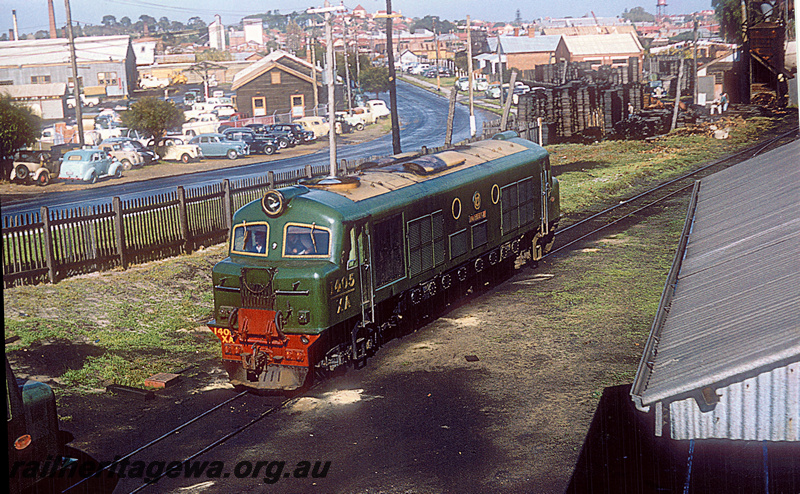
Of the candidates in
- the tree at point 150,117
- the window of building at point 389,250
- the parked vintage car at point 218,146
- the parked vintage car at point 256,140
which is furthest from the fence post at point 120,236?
the parked vintage car at point 256,140

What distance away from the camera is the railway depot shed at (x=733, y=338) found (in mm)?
7238

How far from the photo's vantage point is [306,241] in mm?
13562

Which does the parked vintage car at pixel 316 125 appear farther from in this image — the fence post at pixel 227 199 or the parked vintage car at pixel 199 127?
the fence post at pixel 227 199

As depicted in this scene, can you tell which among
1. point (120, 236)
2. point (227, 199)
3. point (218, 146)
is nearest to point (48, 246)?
point (120, 236)

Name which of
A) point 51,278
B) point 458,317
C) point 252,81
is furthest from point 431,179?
point 252,81

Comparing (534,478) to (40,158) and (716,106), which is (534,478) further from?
(716,106)

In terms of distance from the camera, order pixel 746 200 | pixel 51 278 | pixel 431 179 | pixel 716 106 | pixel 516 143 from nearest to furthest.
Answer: pixel 746 200 < pixel 431 179 < pixel 51 278 < pixel 516 143 < pixel 716 106

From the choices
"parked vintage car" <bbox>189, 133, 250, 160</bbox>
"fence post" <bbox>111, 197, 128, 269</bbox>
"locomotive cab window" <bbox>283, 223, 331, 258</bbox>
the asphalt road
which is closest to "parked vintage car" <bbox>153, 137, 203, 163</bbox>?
"parked vintage car" <bbox>189, 133, 250, 160</bbox>

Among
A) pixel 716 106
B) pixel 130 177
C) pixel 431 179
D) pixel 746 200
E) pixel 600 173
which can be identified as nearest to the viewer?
pixel 746 200

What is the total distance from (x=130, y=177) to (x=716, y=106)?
52.2 metres

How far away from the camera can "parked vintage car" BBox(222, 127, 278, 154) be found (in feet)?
183

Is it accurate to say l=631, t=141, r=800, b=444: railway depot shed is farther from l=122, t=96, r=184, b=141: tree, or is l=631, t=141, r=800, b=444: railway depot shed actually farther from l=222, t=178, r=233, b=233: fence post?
l=122, t=96, r=184, b=141: tree

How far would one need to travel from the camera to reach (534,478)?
33.3 feet

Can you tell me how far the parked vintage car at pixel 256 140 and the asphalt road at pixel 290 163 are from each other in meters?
3.39
